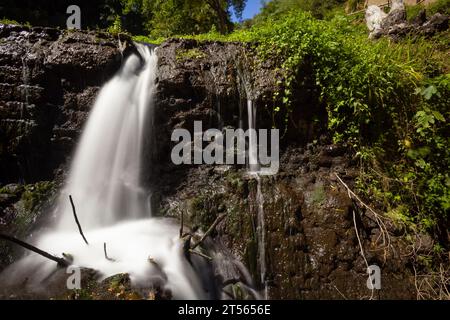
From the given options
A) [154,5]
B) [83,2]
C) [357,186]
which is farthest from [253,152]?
[83,2]

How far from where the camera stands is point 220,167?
4.95 meters

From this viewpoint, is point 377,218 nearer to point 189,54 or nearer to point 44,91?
point 189,54

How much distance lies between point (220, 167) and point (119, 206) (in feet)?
5.45

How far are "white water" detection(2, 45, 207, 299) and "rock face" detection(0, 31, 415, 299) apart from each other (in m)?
0.27

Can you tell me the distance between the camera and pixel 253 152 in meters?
5.02

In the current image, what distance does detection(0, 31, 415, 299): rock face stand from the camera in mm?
4211

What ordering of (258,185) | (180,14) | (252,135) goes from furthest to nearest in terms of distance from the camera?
(180,14) < (252,135) < (258,185)

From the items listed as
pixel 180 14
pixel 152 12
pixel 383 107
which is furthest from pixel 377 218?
pixel 152 12

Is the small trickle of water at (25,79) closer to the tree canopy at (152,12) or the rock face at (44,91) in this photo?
the rock face at (44,91)

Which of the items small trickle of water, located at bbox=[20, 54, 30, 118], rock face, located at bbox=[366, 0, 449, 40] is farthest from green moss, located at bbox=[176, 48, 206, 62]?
rock face, located at bbox=[366, 0, 449, 40]

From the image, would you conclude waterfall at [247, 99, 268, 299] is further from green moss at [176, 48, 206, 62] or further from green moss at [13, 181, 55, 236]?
green moss at [13, 181, 55, 236]

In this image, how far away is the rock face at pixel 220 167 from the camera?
4.21 m

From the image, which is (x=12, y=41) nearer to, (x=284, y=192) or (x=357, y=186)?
(x=284, y=192)

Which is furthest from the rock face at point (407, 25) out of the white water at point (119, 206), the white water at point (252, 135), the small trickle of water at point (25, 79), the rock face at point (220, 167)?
the small trickle of water at point (25, 79)
